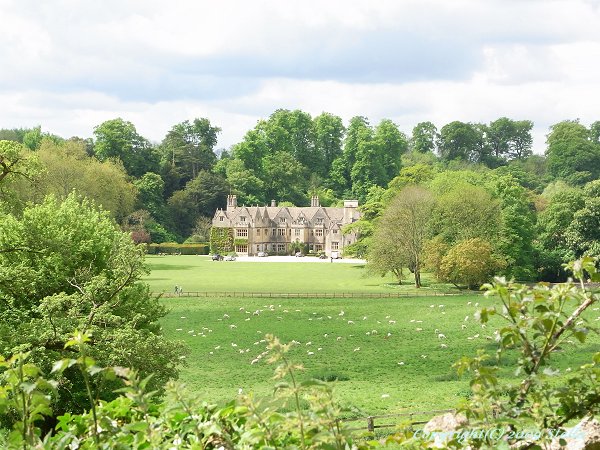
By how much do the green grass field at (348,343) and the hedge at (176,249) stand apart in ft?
132

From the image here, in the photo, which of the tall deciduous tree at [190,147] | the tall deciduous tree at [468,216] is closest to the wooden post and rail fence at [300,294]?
the tall deciduous tree at [468,216]

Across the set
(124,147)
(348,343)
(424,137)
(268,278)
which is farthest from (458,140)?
(348,343)

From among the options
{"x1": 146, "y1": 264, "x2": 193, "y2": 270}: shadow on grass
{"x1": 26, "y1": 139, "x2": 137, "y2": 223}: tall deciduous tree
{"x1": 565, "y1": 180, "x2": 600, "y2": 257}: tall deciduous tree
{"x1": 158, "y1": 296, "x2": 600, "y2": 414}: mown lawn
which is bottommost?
{"x1": 158, "y1": 296, "x2": 600, "y2": 414}: mown lawn

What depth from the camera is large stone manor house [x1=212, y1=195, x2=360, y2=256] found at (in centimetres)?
9938

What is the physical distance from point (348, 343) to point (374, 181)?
89.4 meters

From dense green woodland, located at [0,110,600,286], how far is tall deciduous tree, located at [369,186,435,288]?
0.34 feet

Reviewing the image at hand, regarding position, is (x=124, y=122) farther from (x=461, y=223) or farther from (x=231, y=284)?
(x=461, y=223)

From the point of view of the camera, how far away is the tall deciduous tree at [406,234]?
52.2 meters

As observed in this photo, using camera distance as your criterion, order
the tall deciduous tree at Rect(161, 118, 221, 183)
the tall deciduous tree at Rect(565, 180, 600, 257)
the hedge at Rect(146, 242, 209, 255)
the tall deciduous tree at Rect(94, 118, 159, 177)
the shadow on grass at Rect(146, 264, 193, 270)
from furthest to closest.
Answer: the tall deciduous tree at Rect(161, 118, 221, 183) → the tall deciduous tree at Rect(94, 118, 159, 177) → the hedge at Rect(146, 242, 209, 255) → the shadow on grass at Rect(146, 264, 193, 270) → the tall deciduous tree at Rect(565, 180, 600, 257)

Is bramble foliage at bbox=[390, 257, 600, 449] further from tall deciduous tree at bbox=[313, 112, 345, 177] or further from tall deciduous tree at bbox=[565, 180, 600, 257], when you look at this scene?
→ tall deciduous tree at bbox=[313, 112, 345, 177]

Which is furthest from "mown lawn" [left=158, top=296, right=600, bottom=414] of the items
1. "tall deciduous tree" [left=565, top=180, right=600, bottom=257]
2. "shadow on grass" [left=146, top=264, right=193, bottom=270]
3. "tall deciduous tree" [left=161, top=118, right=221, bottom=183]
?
"tall deciduous tree" [left=161, top=118, right=221, bottom=183]

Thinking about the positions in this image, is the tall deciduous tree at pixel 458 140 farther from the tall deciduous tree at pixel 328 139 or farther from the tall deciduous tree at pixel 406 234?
the tall deciduous tree at pixel 406 234

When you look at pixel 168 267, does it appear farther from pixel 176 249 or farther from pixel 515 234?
pixel 515 234

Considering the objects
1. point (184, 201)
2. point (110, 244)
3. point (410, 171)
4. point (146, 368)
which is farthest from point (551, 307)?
point (184, 201)
